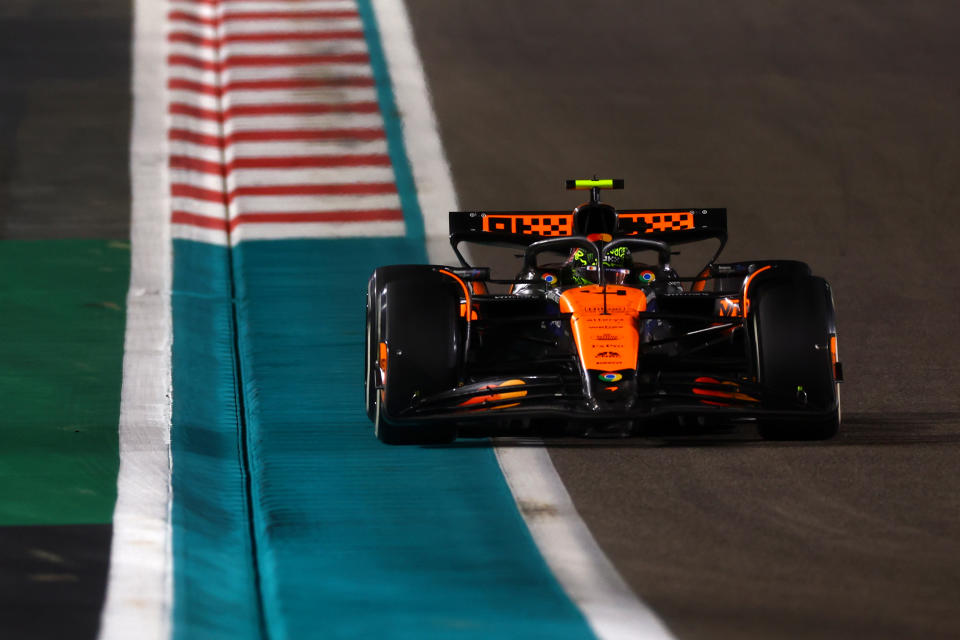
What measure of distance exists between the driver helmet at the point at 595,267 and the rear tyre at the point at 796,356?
0.98 meters

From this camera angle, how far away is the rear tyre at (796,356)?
893 cm

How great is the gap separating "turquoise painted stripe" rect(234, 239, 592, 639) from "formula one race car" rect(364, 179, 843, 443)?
31 centimetres

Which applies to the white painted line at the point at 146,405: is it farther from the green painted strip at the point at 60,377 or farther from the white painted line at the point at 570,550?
the white painted line at the point at 570,550

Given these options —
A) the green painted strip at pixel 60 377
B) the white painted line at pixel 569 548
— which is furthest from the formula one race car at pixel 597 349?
the green painted strip at pixel 60 377

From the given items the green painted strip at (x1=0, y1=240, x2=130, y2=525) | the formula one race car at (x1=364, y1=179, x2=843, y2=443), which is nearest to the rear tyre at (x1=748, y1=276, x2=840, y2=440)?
the formula one race car at (x1=364, y1=179, x2=843, y2=443)

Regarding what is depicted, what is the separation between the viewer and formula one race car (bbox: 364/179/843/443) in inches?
341

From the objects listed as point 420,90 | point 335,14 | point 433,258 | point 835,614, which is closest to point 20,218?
point 433,258

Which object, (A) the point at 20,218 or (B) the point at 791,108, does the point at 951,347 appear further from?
(A) the point at 20,218

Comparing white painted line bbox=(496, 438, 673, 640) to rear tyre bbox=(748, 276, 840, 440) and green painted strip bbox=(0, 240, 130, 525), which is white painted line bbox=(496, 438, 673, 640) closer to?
rear tyre bbox=(748, 276, 840, 440)

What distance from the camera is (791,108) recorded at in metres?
18.1

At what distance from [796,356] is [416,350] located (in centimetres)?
197

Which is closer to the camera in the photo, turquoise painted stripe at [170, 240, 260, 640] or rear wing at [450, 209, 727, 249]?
turquoise painted stripe at [170, 240, 260, 640]

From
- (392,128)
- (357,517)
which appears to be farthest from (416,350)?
(392,128)

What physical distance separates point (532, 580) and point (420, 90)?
12143mm
